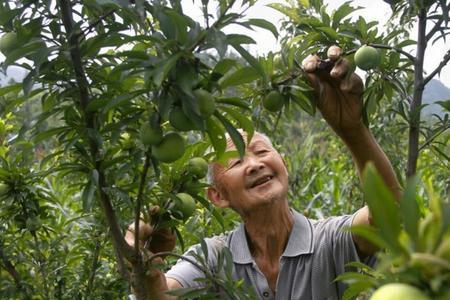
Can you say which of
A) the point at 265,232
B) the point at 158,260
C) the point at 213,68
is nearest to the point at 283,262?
the point at 265,232

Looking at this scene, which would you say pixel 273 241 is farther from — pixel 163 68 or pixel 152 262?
pixel 163 68

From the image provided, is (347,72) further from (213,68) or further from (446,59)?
(213,68)

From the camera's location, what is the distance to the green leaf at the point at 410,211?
0.62 m

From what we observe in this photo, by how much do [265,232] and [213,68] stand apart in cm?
107

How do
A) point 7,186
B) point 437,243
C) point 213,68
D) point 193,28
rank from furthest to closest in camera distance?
point 7,186, point 213,68, point 193,28, point 437,243

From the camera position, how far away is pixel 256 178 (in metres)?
2.12

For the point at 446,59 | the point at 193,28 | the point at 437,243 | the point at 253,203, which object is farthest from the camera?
the point at 253,203

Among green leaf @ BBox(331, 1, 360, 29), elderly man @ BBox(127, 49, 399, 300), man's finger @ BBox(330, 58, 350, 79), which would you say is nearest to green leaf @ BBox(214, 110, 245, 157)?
man's finger @ BBox(330, 58, 350, 79)

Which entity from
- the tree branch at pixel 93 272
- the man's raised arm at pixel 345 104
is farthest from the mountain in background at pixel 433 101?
the tree branch at pixel 93 272

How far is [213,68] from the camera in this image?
1.24 meters

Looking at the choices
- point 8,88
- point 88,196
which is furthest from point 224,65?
point 8,88

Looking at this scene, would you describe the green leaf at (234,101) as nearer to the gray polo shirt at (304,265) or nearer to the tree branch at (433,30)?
the tree branch at (433,30)

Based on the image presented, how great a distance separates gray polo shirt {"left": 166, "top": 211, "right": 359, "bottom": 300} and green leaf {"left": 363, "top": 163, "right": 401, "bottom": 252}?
4.58 ft

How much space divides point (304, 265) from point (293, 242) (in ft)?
0.28
